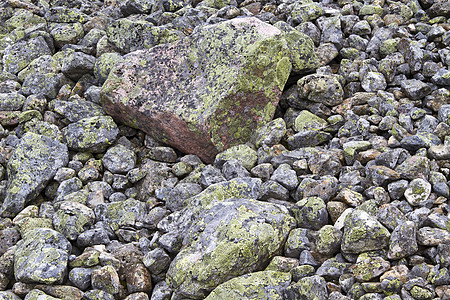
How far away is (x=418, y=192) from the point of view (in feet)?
16.4

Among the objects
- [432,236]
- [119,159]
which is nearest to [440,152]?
[432,236]

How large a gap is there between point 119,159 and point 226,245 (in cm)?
269

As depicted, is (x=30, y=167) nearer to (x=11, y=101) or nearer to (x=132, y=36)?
(x=11, y=101)

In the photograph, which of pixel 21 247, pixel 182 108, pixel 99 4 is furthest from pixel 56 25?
pixel 21 247

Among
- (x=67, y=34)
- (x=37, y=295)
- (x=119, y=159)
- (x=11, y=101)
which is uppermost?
(x=67, y=34)

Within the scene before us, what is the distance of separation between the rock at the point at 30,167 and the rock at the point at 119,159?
1.96 feet

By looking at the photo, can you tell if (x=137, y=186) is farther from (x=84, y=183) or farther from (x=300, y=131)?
(x=300, y=131)

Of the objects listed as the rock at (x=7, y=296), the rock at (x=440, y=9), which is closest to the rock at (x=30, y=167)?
the rock at (x=7, y=296)

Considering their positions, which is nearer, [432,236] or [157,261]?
[432,236]

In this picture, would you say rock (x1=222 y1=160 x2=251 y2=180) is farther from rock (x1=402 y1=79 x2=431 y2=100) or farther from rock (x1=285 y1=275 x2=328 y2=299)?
rock (x1=402 y1=79 x2=431 y2=100)

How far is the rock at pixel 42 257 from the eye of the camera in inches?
187

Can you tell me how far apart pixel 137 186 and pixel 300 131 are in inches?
97.1

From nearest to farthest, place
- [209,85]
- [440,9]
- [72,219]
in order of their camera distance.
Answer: [72,219] < [209,85] < [440,9]

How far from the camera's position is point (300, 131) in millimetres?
6551
